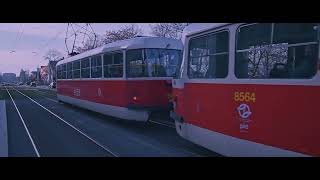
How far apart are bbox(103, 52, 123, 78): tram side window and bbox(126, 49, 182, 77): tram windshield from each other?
414 mm

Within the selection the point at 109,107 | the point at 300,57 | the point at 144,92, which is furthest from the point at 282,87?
the point at 109,107

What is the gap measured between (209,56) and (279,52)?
7.54ft

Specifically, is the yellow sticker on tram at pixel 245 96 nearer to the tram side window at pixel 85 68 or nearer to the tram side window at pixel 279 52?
the tram side window at pixel 279 52

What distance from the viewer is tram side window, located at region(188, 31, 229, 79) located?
300 inches

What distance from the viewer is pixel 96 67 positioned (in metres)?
17.3

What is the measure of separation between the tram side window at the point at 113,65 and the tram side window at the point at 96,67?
0.70m

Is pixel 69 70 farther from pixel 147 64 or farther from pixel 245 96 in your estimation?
pixel 245 96

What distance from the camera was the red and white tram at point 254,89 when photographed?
5.46m

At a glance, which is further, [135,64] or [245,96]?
[135,64]

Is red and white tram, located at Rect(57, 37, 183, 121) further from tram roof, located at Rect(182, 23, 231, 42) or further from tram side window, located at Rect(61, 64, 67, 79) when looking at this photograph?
tram side window, located at Rect(61, 64, 67, 79)

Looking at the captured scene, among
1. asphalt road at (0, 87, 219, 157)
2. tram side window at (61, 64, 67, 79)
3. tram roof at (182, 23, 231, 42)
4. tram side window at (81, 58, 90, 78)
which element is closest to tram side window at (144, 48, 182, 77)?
asphalt road at (0, 87, 219, 157)

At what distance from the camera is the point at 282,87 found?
590 centimetres

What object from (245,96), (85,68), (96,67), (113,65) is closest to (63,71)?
(85,68)
